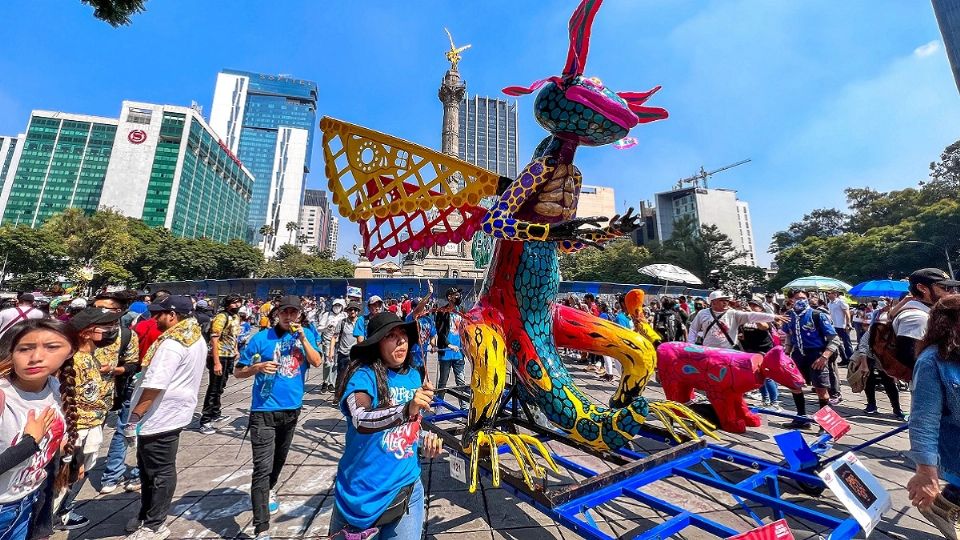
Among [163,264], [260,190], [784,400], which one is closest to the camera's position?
[784,400]

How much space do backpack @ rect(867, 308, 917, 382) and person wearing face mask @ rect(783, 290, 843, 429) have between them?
1.50 metres

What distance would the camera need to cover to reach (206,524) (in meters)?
2.69

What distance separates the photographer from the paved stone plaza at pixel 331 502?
2619mm

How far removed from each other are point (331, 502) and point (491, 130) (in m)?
96.7

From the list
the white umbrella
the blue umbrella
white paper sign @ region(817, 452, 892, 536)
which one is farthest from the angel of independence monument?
white paper sign @ region(817, 452, 892, 536)

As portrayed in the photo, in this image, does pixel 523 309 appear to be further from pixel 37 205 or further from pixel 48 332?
pixel 37 205

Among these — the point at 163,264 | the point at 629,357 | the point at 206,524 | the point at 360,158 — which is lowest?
the point at 206,524

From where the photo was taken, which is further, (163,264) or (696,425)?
(163,264)

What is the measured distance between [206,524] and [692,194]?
241ft

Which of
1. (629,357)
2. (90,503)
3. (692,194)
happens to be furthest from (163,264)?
(692,194)

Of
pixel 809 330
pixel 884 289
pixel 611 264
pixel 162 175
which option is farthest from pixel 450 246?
pixel 162 175

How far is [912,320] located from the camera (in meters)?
3.15

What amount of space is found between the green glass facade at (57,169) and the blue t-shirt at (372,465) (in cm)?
8659

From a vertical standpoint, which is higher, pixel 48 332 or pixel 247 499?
pixel 48 332
